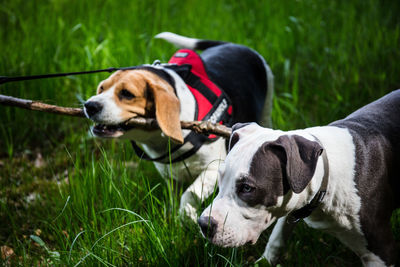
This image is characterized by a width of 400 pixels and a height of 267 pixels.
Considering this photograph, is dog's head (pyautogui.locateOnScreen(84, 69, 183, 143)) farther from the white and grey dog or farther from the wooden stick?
the white and grey dog

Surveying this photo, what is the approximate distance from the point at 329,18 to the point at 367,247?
164 inches

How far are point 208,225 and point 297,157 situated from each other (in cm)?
49

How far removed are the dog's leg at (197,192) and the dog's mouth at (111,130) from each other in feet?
1.89

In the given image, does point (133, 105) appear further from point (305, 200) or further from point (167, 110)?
point (305, 200)

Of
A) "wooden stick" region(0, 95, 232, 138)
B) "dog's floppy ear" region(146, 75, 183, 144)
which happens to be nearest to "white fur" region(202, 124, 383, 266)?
"wooden stick" region(0, 95, 232, 138)

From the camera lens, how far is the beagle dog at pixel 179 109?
2.71 m

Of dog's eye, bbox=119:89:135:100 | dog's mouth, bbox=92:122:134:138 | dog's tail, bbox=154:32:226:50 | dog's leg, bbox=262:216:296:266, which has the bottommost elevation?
dog's leg, bbox=262:216:296:266

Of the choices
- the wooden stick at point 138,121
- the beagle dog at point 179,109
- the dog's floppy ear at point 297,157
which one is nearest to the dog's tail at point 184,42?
the beagle dog at point 179,109

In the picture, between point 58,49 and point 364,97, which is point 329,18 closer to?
point 364,97

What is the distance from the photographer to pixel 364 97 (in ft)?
12.9

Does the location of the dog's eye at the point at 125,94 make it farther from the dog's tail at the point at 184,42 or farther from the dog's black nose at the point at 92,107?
the dog's tail at the point at 184,42

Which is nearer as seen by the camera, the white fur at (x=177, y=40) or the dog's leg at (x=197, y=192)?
the dog's leg at (x=197, y=192)

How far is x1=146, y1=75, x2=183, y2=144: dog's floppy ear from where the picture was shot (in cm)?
264

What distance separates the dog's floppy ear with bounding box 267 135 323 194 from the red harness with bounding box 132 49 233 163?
3.48ft
